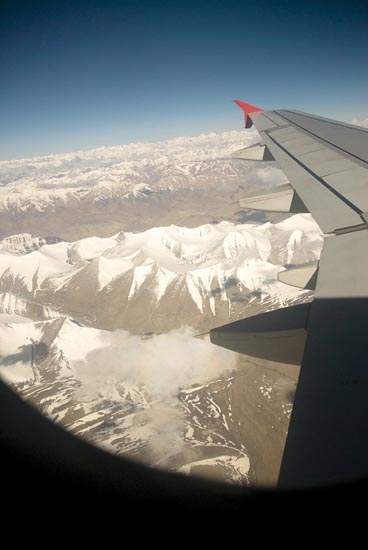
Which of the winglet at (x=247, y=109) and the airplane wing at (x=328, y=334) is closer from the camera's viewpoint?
the airplane wing at (x=328, y=334)

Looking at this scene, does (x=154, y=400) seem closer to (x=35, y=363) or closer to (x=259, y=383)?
→ (x=259, y=383)

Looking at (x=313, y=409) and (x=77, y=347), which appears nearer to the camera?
(x=313, y=409)

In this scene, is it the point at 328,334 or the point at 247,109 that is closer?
the point at 328,334

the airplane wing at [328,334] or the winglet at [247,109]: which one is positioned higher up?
the winglet at [247,109]

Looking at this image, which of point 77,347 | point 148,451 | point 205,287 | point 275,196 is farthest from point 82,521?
point 205,287

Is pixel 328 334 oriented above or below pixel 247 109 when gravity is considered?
below

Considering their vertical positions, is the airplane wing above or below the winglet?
below

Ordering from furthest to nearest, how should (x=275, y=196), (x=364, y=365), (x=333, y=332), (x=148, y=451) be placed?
(x=148, y=451), (x=275, y=196), (x=333, y=332), (x=364, y=365)

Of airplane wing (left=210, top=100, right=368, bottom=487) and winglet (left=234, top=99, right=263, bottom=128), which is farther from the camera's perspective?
winglet (left=234, top=99, right=263, bottom=128)
